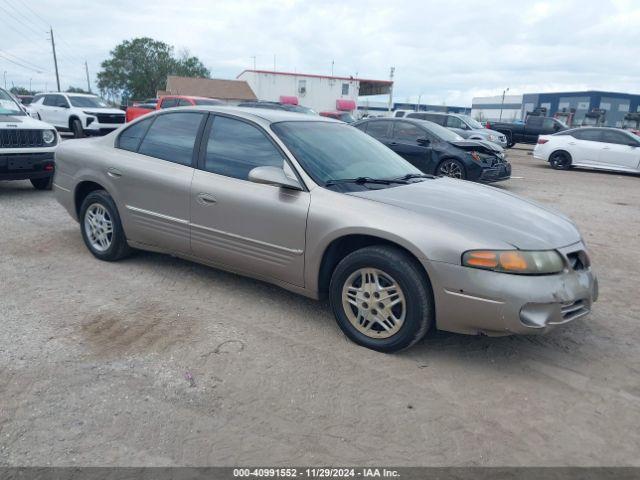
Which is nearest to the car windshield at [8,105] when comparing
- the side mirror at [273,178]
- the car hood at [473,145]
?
the side mirror at [273,178]

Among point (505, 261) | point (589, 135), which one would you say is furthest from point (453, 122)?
point (505, 261)

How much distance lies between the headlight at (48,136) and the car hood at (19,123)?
6cm

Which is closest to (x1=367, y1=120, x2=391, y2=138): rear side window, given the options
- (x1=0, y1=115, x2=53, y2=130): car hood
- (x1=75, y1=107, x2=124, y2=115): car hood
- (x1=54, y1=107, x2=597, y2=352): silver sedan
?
(x1=0, y1=115, x2=53, y2=130): car hood

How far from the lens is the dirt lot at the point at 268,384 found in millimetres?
2533

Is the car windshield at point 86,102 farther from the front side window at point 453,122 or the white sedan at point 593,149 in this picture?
the white sedan at point 593,149

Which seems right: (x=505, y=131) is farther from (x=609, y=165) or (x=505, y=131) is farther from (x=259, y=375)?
(x=259, y=375)

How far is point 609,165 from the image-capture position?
15375 millimetres

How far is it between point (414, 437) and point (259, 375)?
101 centimetres

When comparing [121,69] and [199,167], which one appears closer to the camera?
[199,167]

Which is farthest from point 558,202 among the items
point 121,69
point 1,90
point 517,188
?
point 121,69

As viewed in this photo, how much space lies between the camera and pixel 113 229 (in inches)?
193

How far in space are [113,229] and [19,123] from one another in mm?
4111

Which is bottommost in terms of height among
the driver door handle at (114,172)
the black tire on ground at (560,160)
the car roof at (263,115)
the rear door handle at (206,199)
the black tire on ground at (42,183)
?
the black tire on ground at (560,160)

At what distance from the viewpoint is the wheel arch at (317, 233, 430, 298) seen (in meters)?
3.54
